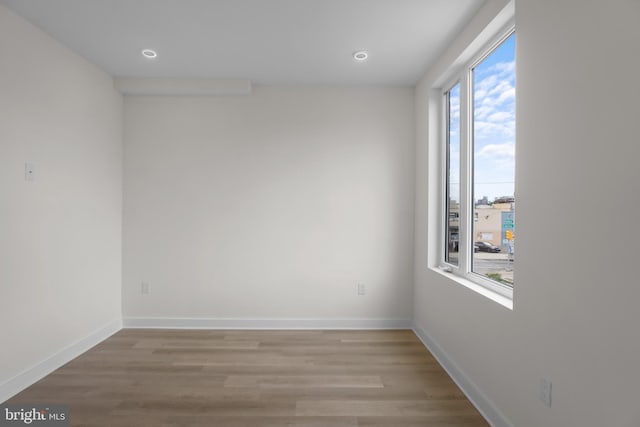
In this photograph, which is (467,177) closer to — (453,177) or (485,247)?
(453,177)

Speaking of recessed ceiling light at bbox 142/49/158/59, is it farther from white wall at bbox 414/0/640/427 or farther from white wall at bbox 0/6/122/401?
white wall at bbox 414/0/640/427

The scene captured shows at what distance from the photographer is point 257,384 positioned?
8.50 ft

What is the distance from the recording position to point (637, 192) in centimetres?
117

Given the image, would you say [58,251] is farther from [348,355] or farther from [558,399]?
[558,399]

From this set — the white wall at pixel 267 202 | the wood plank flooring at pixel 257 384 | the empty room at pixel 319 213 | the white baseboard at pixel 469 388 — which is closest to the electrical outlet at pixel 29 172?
the empty room at pixel 319 213

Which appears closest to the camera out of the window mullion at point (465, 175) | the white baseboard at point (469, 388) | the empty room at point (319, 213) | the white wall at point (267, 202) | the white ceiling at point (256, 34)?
the empty room at point (319, 213)

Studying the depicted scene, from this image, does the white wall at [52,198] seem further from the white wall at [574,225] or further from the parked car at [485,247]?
the parked car at [485,247]

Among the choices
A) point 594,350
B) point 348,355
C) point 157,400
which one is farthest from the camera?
point 348,355

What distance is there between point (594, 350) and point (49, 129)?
12.3ft

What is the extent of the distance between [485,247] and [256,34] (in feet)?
7.82

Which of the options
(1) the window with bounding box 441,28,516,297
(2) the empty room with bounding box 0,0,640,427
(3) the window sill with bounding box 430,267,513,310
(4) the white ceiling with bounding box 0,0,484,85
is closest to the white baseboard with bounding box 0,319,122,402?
(2) the empty room with bounding box 0,0,640,427

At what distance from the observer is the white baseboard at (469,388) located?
205 centimetres

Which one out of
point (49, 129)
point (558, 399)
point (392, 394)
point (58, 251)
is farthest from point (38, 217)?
point (558, 399)

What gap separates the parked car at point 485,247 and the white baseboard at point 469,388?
Answer: 0.92 m
